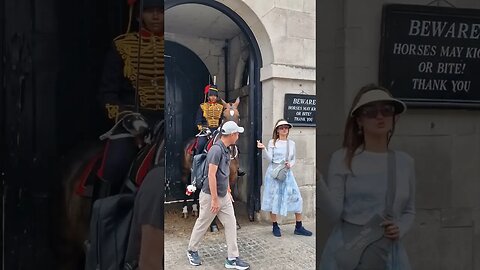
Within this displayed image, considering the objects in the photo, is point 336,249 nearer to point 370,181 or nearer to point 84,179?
point 370,181

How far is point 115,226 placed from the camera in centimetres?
99

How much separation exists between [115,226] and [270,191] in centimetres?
365

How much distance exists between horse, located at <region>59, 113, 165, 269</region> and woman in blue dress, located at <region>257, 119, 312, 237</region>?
3.58 m

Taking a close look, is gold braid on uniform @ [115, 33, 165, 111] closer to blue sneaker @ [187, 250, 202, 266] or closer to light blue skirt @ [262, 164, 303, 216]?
blue sneaker @ [187, 250, 202, 266]

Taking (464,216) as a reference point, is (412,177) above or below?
above

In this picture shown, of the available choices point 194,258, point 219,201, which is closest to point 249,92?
point 219,201

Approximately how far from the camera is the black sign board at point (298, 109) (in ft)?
16.3

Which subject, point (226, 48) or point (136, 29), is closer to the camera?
point (136, 29)

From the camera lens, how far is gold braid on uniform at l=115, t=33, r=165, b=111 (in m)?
0.96

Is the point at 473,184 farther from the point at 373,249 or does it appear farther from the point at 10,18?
the point at 10,18

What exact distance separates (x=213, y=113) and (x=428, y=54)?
4.41 metres

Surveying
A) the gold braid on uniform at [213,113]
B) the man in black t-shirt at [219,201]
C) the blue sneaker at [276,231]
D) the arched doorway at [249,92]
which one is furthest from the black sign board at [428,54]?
the gold braid on uniform at [213,113]

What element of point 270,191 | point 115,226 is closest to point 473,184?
point 115,226

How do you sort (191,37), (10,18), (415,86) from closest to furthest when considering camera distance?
1. (10,18)
2. (415,86)
3. (191,37)
